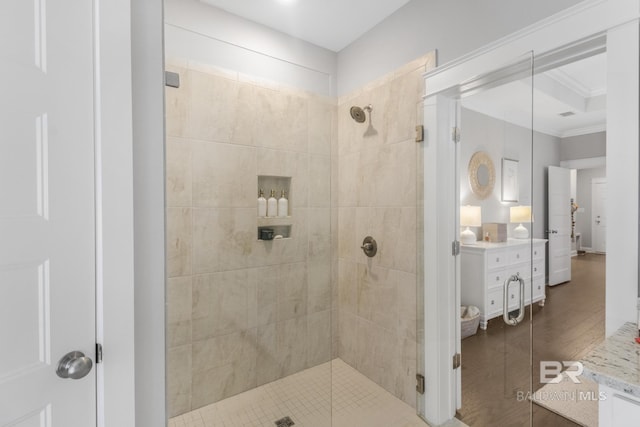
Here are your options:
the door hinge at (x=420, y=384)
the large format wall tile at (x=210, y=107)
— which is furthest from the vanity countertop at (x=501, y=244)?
the large format wall tile at (x=210, y=107)

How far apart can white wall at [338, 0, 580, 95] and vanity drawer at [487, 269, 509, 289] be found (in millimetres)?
1161

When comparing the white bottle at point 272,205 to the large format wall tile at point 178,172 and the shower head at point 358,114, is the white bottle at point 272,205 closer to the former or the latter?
the large format wall tile at point 178,172

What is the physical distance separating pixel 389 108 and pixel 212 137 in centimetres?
115

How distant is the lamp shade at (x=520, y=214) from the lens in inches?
54.0

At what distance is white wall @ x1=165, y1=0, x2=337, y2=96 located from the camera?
115 cm

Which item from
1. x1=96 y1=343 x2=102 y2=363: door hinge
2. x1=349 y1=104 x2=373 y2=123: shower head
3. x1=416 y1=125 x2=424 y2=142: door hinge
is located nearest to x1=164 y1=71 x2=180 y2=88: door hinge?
x1=96 y1=343 x2=102 y2=363: door hinge

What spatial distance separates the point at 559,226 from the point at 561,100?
557 millimetres

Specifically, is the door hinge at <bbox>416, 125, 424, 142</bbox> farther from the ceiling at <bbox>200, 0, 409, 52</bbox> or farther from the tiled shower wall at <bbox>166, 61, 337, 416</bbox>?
the ceiling at <bbox>200, 0, 409, 52</bbox>

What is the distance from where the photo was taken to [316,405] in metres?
1.53

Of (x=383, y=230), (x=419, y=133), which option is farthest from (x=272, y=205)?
(x=419, y=133)

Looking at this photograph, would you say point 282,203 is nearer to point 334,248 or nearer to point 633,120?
point 334,248

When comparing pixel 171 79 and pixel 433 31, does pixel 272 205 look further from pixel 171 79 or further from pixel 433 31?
pixel 433 31

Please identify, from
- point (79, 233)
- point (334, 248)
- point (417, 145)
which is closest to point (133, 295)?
point (79, 233)

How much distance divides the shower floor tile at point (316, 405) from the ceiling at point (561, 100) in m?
1.60
